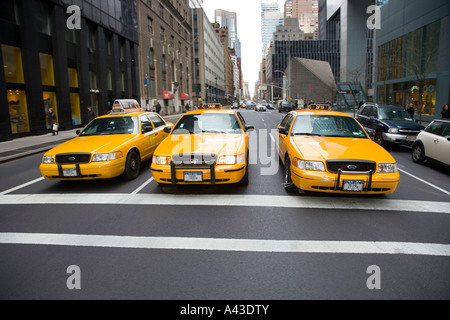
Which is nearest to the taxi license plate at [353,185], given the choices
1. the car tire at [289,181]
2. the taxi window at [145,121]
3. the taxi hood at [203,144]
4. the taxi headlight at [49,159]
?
the car tire at [289,181]

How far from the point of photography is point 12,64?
18844 millimetres

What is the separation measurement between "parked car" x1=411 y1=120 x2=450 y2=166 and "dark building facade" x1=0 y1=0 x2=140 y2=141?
19.2m

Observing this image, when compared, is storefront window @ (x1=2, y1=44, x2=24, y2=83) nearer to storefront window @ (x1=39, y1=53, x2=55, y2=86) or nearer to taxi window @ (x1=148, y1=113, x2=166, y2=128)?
A: storefront window @ (x1=39, y1=53, x2=55, y2=86)

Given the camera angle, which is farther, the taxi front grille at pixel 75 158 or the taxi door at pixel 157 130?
the taxi door at pixel 157 130

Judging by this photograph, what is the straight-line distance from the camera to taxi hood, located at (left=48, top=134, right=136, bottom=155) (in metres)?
7.08

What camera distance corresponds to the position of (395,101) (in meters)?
31.6

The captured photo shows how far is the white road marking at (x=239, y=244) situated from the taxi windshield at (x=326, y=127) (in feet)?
11.1

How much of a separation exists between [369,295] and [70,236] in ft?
12.7

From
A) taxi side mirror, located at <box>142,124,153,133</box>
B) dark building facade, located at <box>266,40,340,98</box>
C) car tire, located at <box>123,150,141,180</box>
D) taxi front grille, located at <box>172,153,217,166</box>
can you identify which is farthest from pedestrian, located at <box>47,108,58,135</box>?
dark building facade, located at <box>266,40,340,98</box>

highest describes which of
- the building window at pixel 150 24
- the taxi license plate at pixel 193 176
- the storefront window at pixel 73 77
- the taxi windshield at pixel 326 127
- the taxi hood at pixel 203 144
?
the building window at pixel 150 24

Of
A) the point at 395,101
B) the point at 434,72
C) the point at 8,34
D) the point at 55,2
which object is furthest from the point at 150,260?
the point at 395,101

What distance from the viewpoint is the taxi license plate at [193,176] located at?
608 cm

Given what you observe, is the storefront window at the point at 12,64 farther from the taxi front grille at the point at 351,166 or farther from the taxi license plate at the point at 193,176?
the taxi front grille at the point at 351,166
